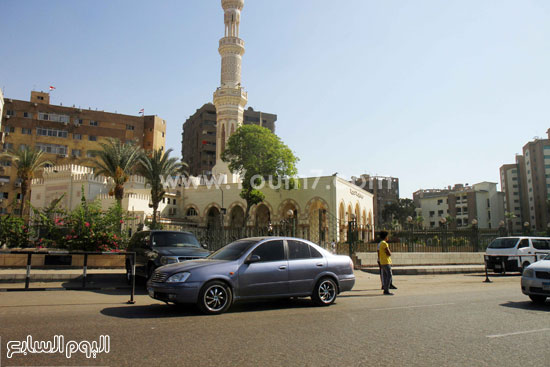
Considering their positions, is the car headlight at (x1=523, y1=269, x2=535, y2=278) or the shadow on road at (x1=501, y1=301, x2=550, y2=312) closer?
the shadow on road at (x1=501, y1=301, x2=550, y2=312)

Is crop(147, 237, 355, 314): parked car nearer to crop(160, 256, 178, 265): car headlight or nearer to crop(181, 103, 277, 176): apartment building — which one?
crop(160, 256, 178, 265): car headlight

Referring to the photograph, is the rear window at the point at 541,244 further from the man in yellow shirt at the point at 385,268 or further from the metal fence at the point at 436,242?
the man in yellow shirt at the point at 385,268

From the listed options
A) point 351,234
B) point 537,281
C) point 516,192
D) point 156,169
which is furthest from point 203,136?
point 537,281

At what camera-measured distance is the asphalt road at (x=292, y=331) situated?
14.8ft

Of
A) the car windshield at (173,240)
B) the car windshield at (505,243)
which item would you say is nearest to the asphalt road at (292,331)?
the car windshield at (173,240)

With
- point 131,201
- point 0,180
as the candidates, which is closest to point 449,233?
point 131,201

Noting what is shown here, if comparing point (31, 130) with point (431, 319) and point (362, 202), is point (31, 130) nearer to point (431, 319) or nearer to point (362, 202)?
point (362, 202)

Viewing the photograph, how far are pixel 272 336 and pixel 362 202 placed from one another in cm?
4328

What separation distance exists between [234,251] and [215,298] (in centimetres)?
113

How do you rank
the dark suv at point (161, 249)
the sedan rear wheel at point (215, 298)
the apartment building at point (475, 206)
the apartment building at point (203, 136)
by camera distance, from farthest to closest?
the apartment building at point (203, 136) → the apartment building at point (475, 206) → the dark suv at point (161, 249) → the sedan rear wheel at point (215, 298)

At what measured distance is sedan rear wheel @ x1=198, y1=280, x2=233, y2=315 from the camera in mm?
7074

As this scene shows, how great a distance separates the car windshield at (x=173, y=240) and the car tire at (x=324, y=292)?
4769mm

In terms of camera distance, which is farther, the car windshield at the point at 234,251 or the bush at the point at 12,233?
the bush at the point at 12,233

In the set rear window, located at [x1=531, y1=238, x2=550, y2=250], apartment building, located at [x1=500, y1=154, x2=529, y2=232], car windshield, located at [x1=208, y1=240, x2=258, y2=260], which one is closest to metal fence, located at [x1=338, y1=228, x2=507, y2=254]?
rear window, located at [x1=531, y1=238, x2=550, y2=250]
